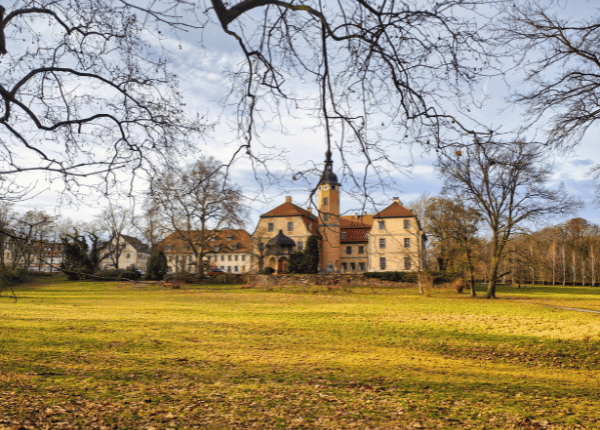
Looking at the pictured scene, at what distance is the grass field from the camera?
596 centimetres

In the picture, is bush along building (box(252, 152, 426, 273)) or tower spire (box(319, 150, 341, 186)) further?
bush along building (box(252, 152, 426, 273))

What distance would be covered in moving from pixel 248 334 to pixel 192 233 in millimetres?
29551

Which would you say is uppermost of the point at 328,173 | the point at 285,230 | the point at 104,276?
the point at 285,230

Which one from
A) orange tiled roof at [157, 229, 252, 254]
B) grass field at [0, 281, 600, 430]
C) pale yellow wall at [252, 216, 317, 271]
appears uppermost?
pale yellow wall at [252, 216, 317, 271]

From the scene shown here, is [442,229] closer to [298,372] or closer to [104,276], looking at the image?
[298,372]

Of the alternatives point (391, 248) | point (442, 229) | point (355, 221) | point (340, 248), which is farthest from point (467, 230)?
point (355, 221)

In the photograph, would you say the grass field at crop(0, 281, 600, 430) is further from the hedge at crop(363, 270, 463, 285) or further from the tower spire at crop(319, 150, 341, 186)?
the hedge at crop(363, 270, 463, 285)

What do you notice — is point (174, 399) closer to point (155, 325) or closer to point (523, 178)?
point (155, 325)

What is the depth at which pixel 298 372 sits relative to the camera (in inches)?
334

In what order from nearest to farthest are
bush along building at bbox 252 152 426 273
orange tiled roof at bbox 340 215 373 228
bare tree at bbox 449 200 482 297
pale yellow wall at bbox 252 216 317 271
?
orange tiled roof at bbox 340 215 373 228
bare tree at bbox 449 200 482 297
bush along building at bbox 252 152 426 273
pale yellow wall at bbox 252 216 317 271

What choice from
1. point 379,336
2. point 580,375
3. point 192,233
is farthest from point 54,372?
point 192,233

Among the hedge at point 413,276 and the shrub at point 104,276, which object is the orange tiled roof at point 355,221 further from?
the hedge at point 413,276

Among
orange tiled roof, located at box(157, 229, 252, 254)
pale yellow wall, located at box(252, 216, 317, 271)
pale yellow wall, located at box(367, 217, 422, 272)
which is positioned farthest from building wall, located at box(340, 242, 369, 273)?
orange tiled roof, located at box(157, 229, 252, 254)

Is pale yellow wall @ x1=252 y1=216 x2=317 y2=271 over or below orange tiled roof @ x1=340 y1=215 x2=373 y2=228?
over
